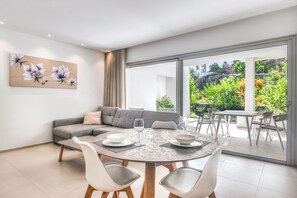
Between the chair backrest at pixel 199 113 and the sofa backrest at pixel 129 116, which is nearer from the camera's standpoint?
the sofa backrest at pixel 129 116

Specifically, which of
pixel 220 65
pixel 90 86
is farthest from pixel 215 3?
pixel 90 86

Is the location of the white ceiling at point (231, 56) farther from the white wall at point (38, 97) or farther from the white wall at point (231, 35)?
the white wall at point (38, 97)

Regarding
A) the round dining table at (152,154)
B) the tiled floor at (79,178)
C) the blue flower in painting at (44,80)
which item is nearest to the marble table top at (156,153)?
the round dining table at (152,154)

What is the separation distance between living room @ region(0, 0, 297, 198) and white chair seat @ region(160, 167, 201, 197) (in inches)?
26.2

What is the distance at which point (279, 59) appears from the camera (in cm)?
345

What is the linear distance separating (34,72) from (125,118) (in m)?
2.28

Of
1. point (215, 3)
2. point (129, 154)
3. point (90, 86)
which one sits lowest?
point (129, 154)

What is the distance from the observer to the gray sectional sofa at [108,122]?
3707 millimetres

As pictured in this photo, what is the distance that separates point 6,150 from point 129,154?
3.64 metres

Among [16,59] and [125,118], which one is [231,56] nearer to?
[125,118]

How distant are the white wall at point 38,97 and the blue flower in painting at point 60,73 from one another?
25cm

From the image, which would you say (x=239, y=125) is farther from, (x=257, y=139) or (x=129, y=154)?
(x=129, y=154)

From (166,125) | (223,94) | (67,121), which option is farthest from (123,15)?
(223,94)

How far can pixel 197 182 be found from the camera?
4.07 ft
